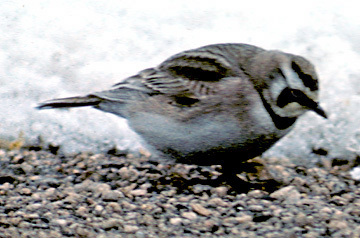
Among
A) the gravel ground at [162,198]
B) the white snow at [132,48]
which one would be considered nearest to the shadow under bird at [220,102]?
the gravel ground at [162,198]

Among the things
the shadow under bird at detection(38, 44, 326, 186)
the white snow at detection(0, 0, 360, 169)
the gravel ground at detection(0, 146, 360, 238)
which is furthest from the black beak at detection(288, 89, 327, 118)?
the white snow at detection(0, 0, 360, 169)

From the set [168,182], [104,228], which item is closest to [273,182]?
[168,182]

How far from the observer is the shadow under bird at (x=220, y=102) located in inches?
179

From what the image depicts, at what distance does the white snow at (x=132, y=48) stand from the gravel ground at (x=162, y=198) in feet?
0.73

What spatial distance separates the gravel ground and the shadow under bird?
9.8 inches

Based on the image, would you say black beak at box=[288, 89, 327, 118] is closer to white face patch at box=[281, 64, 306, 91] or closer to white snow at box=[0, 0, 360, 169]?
white face patch at box=[281, 64, 306, 91]

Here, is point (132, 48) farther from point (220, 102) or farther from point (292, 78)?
point (292, 78)

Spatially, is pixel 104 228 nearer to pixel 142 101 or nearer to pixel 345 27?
pixel 142 101

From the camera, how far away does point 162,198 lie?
4660 mm

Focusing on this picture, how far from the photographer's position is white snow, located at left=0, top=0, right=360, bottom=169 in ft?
18.2

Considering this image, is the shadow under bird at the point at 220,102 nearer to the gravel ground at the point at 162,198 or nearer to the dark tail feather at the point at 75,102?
the dark tail feather at the point at 75,102

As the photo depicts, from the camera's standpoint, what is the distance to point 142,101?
193 inches

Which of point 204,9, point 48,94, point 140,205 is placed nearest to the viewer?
point 140,205

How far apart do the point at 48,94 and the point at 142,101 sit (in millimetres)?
1086
